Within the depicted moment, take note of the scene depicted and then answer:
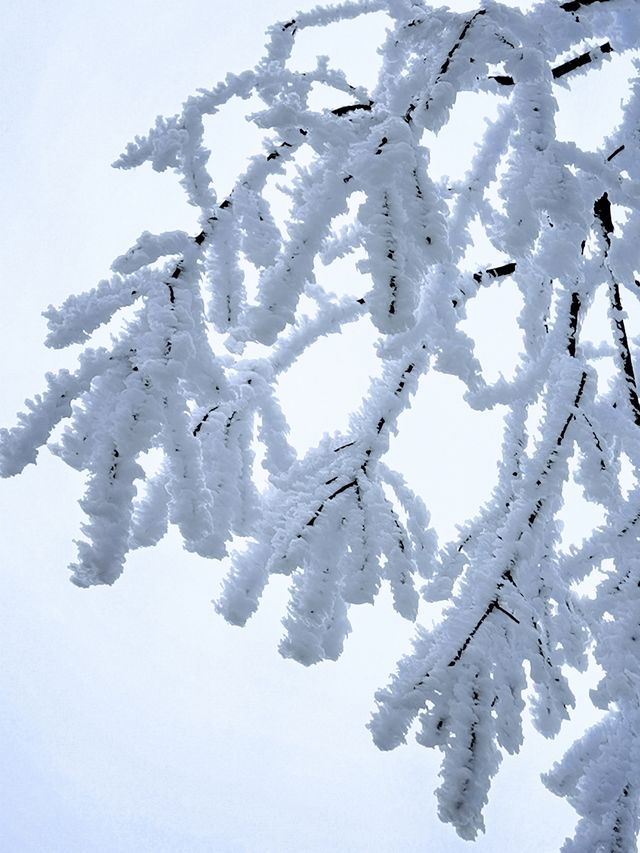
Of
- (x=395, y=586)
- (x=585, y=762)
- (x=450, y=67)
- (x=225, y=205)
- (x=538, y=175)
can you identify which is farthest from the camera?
(x=585, y=762)

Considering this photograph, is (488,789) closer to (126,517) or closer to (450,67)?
(126,517)

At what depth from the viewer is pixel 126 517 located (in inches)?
56.4

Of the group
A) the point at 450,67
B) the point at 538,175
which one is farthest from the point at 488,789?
the point at 450,67

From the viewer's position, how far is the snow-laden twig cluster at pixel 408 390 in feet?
4.63

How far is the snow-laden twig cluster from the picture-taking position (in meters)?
1.41

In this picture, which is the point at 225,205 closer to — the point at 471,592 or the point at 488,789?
the point at 471,592

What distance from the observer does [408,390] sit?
79.0 inches

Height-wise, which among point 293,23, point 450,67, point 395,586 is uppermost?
point 293,23

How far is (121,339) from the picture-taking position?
59.1 inches

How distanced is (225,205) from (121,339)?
1.38ft

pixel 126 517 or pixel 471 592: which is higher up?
pixel 471 592

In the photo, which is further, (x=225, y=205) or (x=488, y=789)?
(x=225, y=205)

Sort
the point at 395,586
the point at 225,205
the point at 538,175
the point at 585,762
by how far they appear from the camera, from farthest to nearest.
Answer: the point at 585,762, the point at 395,586, the point at 225,205, the point at 538,175

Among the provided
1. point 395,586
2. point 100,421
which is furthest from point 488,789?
point 100,421
